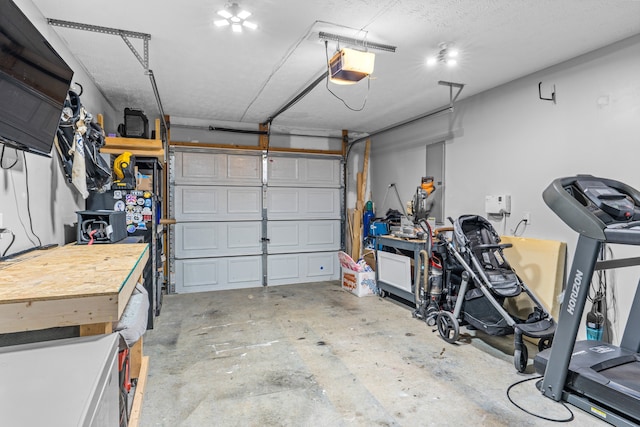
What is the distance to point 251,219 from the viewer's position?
5.99 metres

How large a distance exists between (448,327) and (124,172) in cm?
358

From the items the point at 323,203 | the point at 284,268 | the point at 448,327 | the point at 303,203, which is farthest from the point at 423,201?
the point at 284,268

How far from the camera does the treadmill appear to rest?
5.82ft

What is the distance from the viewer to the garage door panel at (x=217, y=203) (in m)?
5.63

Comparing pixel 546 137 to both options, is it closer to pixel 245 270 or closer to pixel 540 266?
pixel 540 266

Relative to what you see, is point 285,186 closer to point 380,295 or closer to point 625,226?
point 380,295

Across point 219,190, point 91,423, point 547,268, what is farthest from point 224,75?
point 547,268

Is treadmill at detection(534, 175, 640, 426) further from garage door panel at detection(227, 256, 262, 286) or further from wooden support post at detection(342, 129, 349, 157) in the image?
wooden support post at detection(342, 129, 349, 157)

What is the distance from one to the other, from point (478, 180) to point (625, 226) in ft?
8.61

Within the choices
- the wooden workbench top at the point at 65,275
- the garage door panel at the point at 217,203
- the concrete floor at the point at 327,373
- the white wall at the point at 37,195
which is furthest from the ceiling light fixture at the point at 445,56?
the garage door panel at the point at 217,203

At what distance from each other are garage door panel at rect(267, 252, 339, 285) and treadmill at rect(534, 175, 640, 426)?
4.47 meters

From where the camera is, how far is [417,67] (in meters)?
3.43

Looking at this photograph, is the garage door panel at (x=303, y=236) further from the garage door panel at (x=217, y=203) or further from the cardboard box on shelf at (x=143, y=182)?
the cardboard box on shelf at (x=143, y=182)

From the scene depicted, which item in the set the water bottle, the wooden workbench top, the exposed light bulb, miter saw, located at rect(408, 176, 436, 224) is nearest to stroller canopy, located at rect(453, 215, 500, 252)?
the water bottle
